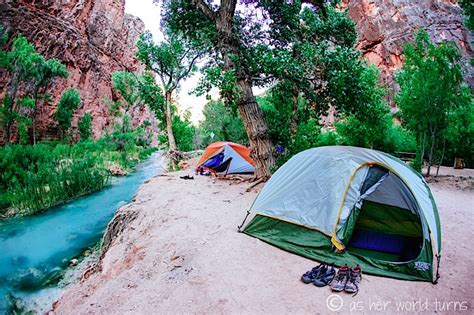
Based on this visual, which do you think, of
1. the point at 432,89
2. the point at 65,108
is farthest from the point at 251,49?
the point at 65,108

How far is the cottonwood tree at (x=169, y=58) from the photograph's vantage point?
17.7 m

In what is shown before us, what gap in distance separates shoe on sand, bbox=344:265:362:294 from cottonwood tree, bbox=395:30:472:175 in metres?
8.23

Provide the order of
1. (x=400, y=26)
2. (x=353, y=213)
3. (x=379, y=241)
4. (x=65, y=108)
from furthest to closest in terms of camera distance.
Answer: (x=400, y=26), (x=65, y=108), (x=379, y=241), (x=353, y=213)

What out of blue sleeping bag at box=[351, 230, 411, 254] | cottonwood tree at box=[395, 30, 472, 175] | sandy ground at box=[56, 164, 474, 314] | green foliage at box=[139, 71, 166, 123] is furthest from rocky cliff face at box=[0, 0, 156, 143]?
blue sleeping bag at box=[351, 230, 411, 254]

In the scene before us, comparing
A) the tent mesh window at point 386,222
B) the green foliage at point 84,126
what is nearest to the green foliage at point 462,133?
the tent mesh window at point 386,222

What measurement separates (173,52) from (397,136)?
1358 centimetres

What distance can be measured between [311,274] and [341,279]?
325 millimetres

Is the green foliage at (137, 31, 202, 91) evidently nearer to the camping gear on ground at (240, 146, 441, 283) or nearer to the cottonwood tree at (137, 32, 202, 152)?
the cottonwood tree at (137, 32, 202, 152)

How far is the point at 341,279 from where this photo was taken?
3.25m

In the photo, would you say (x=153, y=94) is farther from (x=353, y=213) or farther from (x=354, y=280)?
(x=354, y=280)

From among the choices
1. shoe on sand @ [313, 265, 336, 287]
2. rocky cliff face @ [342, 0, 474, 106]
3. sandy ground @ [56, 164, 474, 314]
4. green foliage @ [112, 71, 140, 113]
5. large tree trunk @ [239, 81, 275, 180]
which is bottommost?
sandy ground @ [56, 164, 474, 314]

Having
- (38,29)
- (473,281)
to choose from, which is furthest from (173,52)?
(473,281)

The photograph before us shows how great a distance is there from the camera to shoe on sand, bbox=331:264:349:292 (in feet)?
10.1

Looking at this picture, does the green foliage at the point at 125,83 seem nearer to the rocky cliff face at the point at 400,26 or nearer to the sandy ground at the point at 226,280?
the rocky cliff face at the point at 400,26
